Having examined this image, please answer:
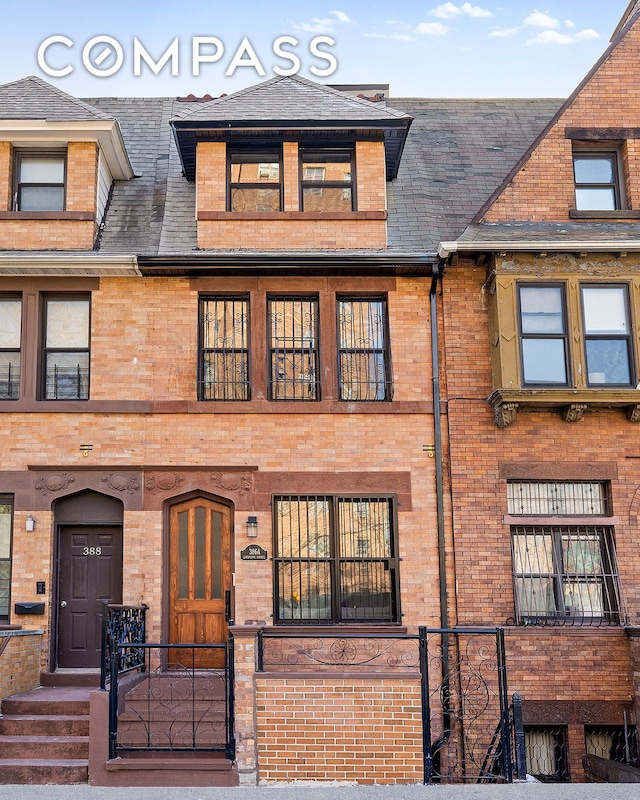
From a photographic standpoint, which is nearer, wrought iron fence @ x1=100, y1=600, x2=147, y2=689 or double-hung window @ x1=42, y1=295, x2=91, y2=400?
wrought iron fence @ x1=100, y1=600, x2=147, y2=689

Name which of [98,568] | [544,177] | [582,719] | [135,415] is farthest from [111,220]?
[582,719]

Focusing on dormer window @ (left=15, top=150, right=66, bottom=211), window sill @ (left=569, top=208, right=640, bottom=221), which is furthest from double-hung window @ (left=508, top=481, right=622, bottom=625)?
dormer window @ (left=15, top=150, right=66, bottom=211)

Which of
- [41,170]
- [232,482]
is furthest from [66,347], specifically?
[232,482]

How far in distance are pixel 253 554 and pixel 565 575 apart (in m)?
4.74

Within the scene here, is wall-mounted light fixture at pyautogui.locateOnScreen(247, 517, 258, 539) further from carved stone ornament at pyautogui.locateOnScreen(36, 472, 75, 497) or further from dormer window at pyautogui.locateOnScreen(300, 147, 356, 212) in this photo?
dormer window at pyautogui.locateOnScreen(300, 147, 356, 212)

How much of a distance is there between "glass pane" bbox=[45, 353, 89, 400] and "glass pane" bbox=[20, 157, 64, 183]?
310 centimetres

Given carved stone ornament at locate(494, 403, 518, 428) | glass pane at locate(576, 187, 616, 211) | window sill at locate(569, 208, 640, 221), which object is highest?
glass pane at locate(576, 187, 616, 211)

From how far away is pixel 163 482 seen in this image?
1350 cm

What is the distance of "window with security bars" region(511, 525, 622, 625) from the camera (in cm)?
1320

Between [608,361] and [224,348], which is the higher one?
[224,348]

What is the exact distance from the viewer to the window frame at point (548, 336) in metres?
13.4

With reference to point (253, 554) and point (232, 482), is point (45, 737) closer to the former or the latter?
point (253, 554)

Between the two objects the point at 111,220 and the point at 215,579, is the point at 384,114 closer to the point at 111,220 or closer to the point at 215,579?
the point at 111,220

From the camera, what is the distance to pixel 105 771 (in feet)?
33.8
